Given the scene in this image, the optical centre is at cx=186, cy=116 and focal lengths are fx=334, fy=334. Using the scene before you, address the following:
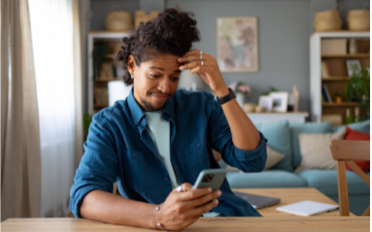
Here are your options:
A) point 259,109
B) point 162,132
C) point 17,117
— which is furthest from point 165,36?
point 259,109

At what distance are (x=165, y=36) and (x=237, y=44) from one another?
13.9 ft

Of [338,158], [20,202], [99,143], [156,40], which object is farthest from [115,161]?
[20,202]

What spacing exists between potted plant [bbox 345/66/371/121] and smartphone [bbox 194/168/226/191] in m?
4.14

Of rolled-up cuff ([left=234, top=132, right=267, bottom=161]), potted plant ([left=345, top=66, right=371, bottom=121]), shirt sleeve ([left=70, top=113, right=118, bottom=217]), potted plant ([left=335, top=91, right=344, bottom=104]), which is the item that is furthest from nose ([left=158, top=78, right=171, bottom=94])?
potted plant ([left=335, top=91, right=344, bottom=104])

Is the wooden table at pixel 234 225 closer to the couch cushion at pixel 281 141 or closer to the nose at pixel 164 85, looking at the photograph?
the nose at pixel 164 85

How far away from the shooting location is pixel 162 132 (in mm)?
1222

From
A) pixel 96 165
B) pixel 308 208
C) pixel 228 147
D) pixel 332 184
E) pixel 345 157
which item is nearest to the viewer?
pixel 96 165

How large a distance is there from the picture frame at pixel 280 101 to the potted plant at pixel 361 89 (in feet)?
2.61

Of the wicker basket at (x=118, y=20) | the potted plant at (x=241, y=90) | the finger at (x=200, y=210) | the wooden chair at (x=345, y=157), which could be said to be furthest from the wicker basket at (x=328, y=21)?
the finger at (x=200, y=210)

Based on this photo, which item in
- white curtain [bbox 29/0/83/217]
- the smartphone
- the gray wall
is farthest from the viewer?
Result: the gray wall

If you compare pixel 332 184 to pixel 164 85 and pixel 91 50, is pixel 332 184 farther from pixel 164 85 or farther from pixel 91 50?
pixel 91 50

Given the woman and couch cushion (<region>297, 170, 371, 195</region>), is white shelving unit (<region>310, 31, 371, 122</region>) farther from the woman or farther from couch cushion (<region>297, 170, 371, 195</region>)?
the woman

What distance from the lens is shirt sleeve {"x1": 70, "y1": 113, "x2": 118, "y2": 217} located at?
0.98 m

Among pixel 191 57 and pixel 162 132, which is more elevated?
pixel 191 57
